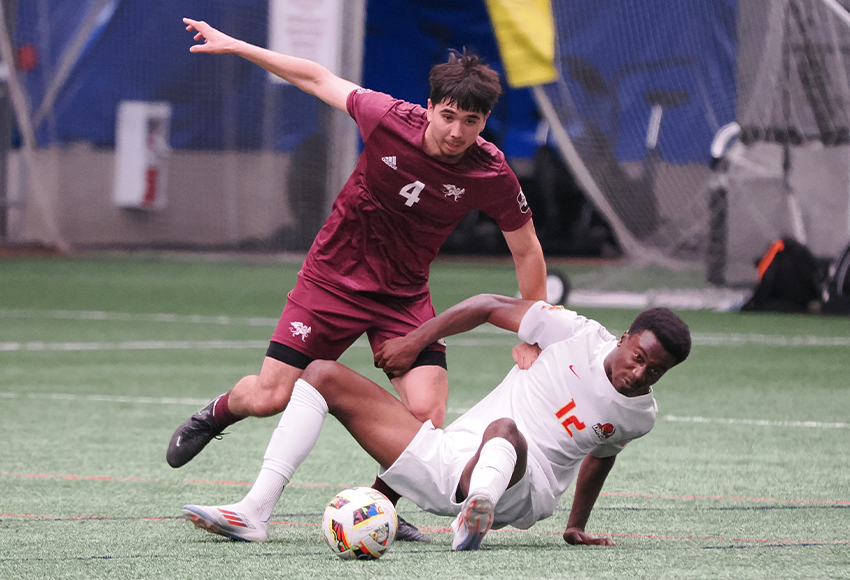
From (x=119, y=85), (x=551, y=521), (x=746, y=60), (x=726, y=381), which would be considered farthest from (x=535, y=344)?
(x=119, y=85)

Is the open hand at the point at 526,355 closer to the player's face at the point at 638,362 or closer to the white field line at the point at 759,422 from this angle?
the player's face at the point at 638,362

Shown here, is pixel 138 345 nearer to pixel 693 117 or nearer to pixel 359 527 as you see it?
pixel 359 527

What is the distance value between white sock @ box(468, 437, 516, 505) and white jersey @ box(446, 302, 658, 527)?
0.84 ft

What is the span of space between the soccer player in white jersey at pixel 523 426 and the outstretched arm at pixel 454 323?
0.05ft

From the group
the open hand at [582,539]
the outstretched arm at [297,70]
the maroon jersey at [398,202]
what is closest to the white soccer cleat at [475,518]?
the open hand at [582,539]

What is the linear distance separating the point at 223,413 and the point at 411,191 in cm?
114

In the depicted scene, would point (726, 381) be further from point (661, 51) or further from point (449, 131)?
point (661, 51)

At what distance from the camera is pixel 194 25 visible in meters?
5.04

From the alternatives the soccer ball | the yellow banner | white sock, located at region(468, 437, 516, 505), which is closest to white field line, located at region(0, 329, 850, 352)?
the yellow banner

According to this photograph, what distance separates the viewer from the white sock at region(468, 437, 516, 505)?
12.0 ft

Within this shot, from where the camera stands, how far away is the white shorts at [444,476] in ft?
13.1

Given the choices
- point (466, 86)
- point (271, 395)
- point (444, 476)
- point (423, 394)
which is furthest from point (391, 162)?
point (444, 476)

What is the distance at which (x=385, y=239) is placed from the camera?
15.6ft

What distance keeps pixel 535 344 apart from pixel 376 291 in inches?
28.5
